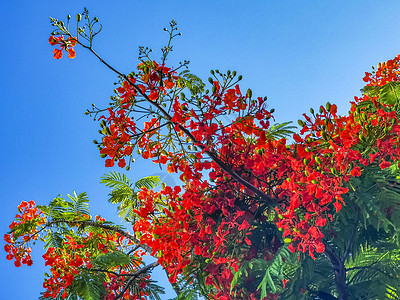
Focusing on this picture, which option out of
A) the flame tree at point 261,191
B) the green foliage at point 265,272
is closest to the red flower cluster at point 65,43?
the flame tree at point 261,191

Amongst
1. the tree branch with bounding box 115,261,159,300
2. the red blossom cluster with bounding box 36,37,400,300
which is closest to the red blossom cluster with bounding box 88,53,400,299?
the red blossom cluster with bounding box 36,37,400,300

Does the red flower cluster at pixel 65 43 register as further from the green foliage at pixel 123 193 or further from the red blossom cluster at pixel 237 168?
the green foliage at pixel 123 193

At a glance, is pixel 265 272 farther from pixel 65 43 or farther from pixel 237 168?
pixel 65 43

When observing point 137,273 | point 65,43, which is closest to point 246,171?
point 65,43

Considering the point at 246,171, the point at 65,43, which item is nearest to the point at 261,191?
the point at 246,171

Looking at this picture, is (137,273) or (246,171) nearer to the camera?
(246,171)

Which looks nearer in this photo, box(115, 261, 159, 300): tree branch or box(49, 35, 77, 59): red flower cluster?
box(49, 35, 77, 59): red flower cluster

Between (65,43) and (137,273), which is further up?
(65,43)

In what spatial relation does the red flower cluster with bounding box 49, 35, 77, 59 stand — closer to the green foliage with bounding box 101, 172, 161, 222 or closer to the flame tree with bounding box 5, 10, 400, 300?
the flame tree with bounding box 5, 10, 400, 300

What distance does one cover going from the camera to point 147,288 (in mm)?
5016

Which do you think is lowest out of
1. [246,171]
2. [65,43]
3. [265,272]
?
[265,272]

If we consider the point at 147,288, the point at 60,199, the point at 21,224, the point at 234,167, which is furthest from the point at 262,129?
the point at 21,224

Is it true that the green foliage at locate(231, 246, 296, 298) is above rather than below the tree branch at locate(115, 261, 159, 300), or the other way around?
below

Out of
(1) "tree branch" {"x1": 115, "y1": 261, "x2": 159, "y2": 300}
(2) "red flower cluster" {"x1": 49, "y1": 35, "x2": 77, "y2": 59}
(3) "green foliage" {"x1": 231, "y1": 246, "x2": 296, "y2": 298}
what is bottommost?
(3) "green foliage" {"x1": 231, "y1": 246, "x2": 296, "y2": 298}
